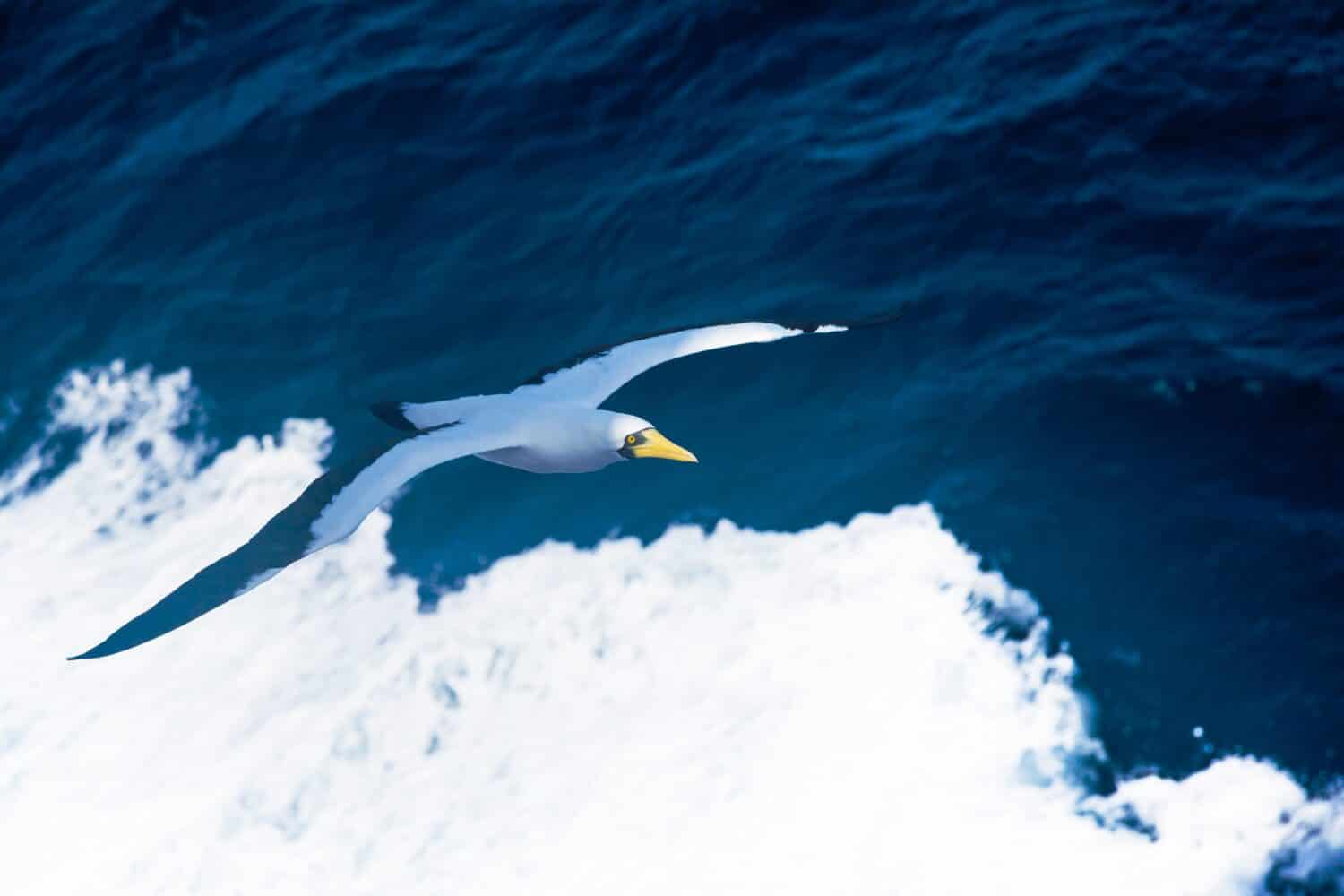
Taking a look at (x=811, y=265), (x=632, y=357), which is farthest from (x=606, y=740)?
(x=811, y=265)

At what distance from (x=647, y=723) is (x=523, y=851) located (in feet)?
3.83

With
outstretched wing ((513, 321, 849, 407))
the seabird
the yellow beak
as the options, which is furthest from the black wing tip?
the yellow beak

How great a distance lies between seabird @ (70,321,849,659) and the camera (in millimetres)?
8430

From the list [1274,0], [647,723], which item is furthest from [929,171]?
[647,723]

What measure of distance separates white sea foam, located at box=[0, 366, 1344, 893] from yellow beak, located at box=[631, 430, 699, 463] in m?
0.89

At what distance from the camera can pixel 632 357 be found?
10.3m

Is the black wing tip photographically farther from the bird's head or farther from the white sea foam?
the bird's head

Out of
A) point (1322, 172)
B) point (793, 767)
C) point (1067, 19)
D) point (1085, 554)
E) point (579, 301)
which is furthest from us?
point (1067, 19)

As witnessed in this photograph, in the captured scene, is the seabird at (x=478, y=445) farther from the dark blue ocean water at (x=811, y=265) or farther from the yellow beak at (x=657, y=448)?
the dark blue ocean water at (x=811, y=265)

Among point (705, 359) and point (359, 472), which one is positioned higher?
point (359, 472)

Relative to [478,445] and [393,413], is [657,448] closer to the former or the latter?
[478,445]

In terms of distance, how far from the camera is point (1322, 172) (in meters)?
11.3

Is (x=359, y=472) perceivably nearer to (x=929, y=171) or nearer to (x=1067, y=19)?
(x=929, y=171)

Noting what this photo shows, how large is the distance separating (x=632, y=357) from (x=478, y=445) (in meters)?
1.47
